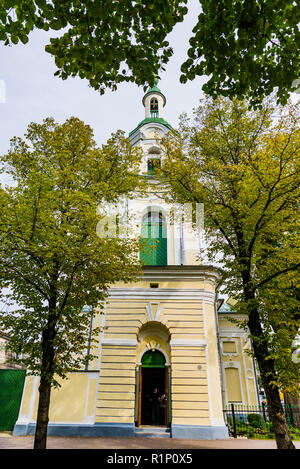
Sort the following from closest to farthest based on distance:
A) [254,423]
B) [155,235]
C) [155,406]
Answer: [155,406] → [254,423] → [155,235]

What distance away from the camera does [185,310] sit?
589 inches

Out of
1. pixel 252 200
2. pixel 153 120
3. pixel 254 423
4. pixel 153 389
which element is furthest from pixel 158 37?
pixel 254 423

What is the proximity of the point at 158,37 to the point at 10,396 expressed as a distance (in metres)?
15.0

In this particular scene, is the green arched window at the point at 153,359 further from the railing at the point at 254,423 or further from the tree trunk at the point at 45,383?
the tree trunk at the point at 45,383

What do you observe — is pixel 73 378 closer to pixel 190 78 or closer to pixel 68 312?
pixel 68 312

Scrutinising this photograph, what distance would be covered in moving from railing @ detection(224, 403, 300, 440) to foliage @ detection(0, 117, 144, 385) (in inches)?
369

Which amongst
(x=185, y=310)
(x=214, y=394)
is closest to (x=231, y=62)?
(x=185, y=310)

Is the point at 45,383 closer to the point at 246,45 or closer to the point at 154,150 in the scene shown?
the point at 246,45

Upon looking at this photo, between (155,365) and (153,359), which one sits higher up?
(153,359)

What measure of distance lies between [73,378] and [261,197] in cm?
1113

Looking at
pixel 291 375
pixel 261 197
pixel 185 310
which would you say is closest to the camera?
pixel 291 375

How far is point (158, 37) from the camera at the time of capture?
16.8 feet

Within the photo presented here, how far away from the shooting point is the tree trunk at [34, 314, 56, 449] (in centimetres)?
818

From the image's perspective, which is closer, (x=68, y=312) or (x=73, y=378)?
(x=68, y=312)
